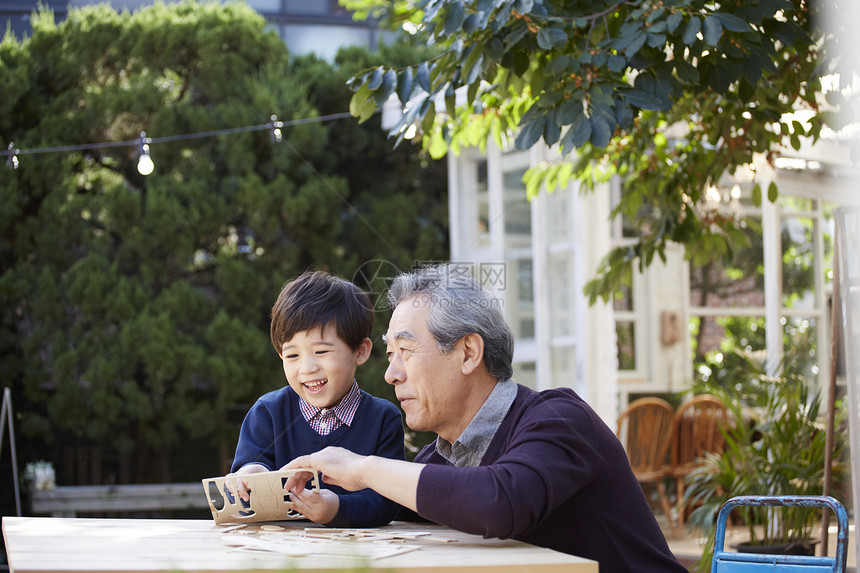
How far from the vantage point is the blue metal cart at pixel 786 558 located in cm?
163

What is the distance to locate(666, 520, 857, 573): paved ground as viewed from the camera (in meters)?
4.51

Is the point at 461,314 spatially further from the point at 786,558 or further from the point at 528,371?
the point at 528,371

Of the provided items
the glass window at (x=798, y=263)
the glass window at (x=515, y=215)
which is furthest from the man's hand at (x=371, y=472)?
the glass window at (x=798, y=263)

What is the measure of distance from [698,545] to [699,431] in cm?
100

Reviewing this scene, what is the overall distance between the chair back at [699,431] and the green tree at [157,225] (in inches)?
76.1

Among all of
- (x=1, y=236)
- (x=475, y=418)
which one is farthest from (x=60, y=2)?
(x=475, y=418)

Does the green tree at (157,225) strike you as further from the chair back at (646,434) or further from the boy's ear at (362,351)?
the boy's ear at (362,351)

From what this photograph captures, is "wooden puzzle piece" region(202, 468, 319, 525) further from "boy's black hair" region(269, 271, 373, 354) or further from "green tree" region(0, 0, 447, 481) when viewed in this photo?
"green tree" region(0, 0, 447, 481)

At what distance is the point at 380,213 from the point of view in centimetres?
671

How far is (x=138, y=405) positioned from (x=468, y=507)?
488 centimetres

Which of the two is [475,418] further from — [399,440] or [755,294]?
[755,294]

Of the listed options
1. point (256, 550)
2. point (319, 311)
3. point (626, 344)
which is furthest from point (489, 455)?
point (626, 344)

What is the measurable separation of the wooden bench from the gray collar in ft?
14.7

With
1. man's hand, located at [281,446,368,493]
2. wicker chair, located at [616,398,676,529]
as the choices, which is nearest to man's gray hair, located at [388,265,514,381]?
man's hand, located at [281,446,368,493]
